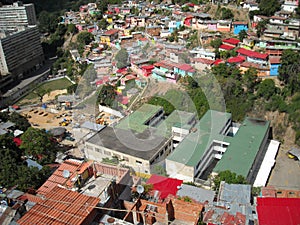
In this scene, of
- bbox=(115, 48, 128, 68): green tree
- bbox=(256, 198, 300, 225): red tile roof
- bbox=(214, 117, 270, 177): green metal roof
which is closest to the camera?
bbox=(256, 198, 300, 225): red tile roof

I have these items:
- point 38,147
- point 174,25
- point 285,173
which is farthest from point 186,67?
point 38,147

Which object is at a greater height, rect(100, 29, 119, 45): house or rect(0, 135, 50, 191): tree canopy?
rect(100, 29, 119, 45): house

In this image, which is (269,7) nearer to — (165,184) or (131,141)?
(131,141)

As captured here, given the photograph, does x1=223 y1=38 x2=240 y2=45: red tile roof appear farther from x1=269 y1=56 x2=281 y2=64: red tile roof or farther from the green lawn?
the green lawn

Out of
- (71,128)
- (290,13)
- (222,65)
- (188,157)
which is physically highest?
(290,13)

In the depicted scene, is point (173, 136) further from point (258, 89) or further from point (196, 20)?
point (196, 20)

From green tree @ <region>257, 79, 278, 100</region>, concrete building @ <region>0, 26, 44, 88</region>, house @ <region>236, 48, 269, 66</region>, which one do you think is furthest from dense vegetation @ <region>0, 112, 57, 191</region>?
concrete building @ <region>0, 26, 44, 88</region>

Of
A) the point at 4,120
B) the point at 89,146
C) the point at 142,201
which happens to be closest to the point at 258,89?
the point at 89,146

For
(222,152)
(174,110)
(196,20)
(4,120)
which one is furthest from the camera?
(196,20)
